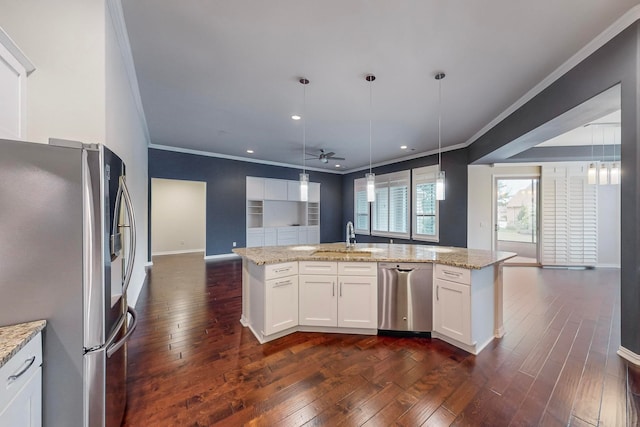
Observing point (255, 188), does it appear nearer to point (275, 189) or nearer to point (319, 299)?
point (275, 189)

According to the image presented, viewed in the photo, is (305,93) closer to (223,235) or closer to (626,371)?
(626,371)

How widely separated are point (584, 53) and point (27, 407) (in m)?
4.56

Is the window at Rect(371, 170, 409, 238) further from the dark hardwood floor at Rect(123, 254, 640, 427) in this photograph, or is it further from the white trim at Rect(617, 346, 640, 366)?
the white trim at Rect(617, 346, 640, 366)

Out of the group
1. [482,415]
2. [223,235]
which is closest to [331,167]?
[223,235]

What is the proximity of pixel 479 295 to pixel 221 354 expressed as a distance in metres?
2.47

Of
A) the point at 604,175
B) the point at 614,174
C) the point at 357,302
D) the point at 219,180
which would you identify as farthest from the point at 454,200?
the point at 219,180

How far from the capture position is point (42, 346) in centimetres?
107

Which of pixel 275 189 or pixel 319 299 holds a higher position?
pixel 275 189

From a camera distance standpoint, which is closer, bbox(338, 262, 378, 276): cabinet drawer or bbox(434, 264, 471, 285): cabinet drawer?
bbox(434, 264, 471, 285): cabinet drawer

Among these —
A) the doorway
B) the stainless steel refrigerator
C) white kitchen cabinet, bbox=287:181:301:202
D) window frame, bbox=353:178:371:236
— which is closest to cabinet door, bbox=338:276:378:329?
the stainless steel refrigerator

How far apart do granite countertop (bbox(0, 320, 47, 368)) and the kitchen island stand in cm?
151

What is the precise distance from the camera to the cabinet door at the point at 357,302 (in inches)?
105

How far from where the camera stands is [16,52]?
4.66 ft

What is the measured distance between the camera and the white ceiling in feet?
6.45
